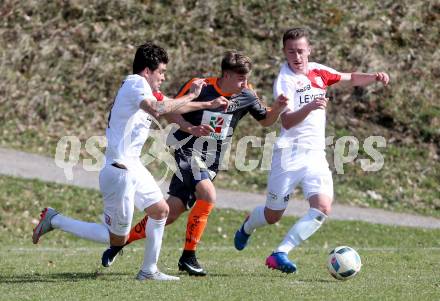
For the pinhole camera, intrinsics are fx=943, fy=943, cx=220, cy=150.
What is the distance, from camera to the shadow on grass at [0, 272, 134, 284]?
9.27m

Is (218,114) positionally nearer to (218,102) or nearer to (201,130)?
(218,102)

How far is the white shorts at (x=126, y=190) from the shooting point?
8.86m

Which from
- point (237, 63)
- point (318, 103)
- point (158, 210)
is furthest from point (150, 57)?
point (318, 103)

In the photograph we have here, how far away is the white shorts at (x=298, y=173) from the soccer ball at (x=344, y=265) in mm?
836

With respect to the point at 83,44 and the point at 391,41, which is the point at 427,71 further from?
the point at 83,44

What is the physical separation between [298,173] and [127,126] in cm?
202

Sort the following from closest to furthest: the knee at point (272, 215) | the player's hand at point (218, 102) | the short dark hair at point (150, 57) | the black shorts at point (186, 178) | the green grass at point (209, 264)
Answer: the green grass at point (209, 264) < the short dark hair at point (150, 57) < the player's hand at point (218, 102) < the black shorts at point (186, 178) < the knee at point (272, 215)

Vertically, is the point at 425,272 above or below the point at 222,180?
above

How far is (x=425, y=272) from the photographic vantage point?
10.2m

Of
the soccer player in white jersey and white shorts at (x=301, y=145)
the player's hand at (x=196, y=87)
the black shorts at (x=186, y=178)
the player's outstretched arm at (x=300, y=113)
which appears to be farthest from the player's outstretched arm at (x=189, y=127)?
the soccer player in white jersey and white shorts at (x=301, y=145)

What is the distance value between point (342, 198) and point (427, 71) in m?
5.94

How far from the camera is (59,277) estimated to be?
9.59 metres

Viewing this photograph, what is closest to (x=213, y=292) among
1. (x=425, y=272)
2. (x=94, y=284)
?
(x=94, y=284)

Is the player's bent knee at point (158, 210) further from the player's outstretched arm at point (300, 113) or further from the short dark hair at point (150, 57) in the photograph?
the player's outstretched arm at point (300, 113)
